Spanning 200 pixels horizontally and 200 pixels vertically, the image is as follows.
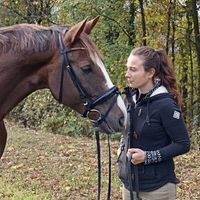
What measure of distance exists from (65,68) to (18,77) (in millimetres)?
341

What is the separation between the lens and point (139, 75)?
297 centimetres

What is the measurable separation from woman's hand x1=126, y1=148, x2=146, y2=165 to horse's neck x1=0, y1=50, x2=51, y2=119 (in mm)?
814

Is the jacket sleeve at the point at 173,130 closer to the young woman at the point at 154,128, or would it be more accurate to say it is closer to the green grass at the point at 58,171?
the young woman at the point at 154,128

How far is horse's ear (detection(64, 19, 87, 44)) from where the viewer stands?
310 cm

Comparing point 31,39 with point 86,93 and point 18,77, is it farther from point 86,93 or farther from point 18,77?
point 86,93

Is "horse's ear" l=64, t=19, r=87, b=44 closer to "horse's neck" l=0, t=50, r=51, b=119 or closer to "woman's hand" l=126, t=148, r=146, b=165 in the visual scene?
"horse's neck" l=0, t=50, r=51, b=119

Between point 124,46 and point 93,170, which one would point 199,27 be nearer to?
point 124,46

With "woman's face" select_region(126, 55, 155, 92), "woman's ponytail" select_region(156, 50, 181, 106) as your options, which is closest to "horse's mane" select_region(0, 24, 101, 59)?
"woman's face" select_region(126, 55, 155, 92)

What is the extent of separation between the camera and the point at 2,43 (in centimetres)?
326

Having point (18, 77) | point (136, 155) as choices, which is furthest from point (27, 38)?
point (136, 155)

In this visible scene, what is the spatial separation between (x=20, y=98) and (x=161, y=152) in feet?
3.49

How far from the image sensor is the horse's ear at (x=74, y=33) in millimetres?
3102

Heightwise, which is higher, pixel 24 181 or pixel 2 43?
pixel 2 43

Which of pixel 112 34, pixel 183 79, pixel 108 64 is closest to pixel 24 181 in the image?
pixel 108 64
